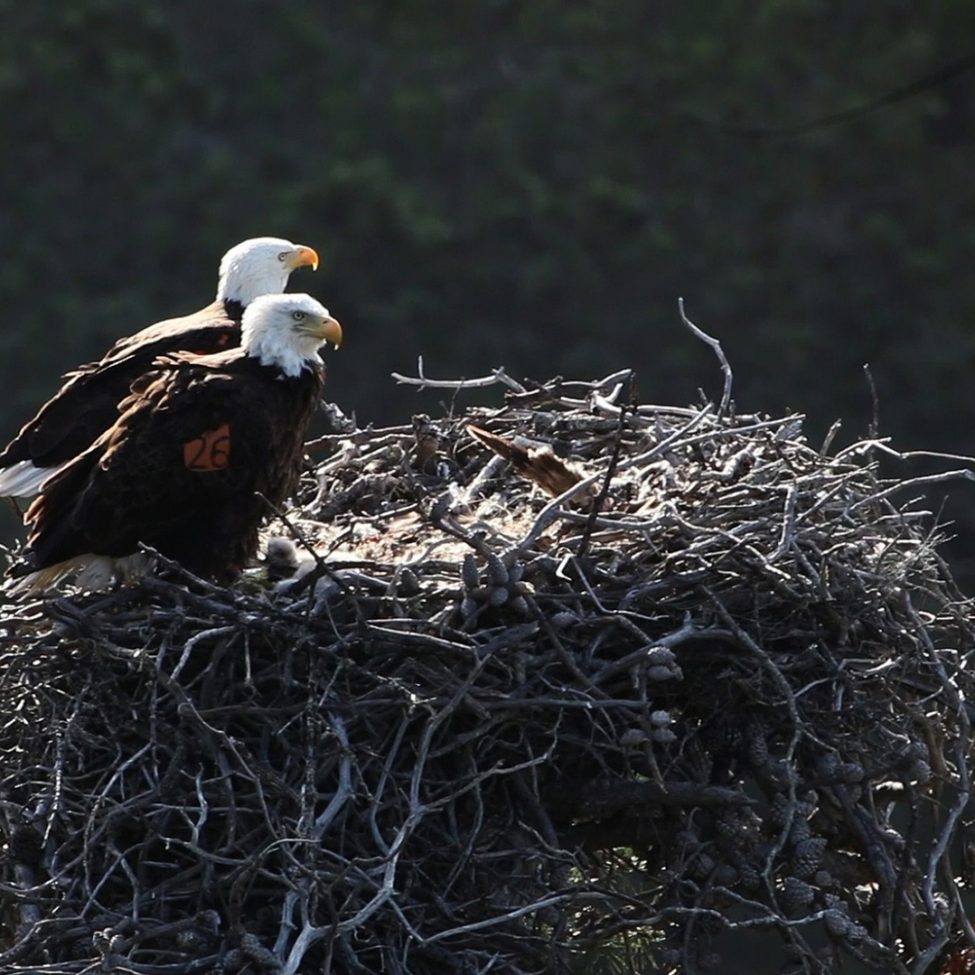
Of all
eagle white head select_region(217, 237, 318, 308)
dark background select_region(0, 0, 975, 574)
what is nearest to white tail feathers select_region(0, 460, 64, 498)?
eagle white head select_region(217, 237, 318, 308)

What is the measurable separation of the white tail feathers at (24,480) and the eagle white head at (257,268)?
823mm

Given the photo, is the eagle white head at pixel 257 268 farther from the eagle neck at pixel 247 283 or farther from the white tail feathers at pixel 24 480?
the white tail feathers at pixel 24 480

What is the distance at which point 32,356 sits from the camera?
12539mm

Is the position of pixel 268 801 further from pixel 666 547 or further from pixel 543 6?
pixel 543 6

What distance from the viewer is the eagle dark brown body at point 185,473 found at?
4062 mm

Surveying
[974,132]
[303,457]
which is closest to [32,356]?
[974,132]

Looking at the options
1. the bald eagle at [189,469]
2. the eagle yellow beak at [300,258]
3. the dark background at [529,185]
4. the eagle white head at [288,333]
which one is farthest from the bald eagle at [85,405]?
the dark background at [529,185]

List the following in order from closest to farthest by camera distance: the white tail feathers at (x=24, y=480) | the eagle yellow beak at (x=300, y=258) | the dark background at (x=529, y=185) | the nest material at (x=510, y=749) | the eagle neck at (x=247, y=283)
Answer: the nest material at (x=510, y=749), the white tail feathers at (x=24, y=480), the eagle neck at (x=247, y=283), the eagle yellow beak at (x=300, y=258), the dark background at (x=529, y=185)

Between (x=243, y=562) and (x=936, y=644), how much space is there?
129 centimetres

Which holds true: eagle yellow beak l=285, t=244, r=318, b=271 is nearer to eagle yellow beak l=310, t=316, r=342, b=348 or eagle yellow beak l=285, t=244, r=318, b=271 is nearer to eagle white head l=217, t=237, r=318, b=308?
eagle white head l=217, t=237, r=318, b=308

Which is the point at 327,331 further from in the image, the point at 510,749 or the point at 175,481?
the point at 510,749

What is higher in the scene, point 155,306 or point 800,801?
point 800,801

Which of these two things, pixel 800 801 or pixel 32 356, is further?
pixel 32 356

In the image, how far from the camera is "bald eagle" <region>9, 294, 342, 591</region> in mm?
4066
